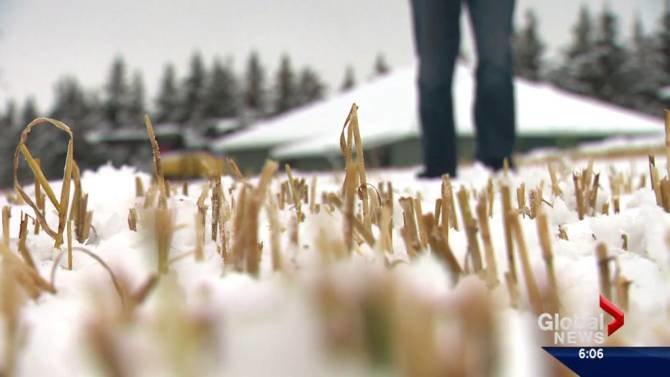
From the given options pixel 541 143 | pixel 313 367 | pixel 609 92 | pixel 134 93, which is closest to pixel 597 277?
pixel 313 367

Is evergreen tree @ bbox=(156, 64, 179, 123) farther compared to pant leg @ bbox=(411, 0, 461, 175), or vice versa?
evergreen tree @ bbox=(156, 64, 179, 123)

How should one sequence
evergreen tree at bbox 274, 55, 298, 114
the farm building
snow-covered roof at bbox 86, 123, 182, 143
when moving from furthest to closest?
evergreen tree at bbox 274, 55, 298, 114
snow-covered roof at bbox 86, 123, 182, 143
the farm building

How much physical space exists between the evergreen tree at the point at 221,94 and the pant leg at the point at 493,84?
23150 millimetres

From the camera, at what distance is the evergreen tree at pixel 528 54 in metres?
15.3

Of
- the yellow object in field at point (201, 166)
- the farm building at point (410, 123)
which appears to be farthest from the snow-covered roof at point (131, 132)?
the yellow object in field at point (201, 166)

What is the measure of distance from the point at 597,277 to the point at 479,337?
0.41ft

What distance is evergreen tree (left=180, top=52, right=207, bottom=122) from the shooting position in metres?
24.4

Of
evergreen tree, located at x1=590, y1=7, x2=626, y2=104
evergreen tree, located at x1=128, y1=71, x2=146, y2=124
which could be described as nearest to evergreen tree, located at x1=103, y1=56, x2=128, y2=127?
evergreen tree, located at x1=128, y1=71, x2=146, y2=124

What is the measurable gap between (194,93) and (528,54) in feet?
44.0

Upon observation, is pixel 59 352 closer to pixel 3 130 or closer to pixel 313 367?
pixel 313 367

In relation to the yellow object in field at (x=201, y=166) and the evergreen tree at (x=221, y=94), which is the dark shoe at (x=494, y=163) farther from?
the evergreen tree at (x=221, y=94)

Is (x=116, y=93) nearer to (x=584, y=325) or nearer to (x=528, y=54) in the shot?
(x=528, y=54)

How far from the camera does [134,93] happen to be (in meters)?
26.2

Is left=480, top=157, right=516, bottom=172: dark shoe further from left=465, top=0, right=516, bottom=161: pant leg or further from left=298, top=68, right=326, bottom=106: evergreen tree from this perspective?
left=298, top=68, right=326, bottom=106: evergreen tree
